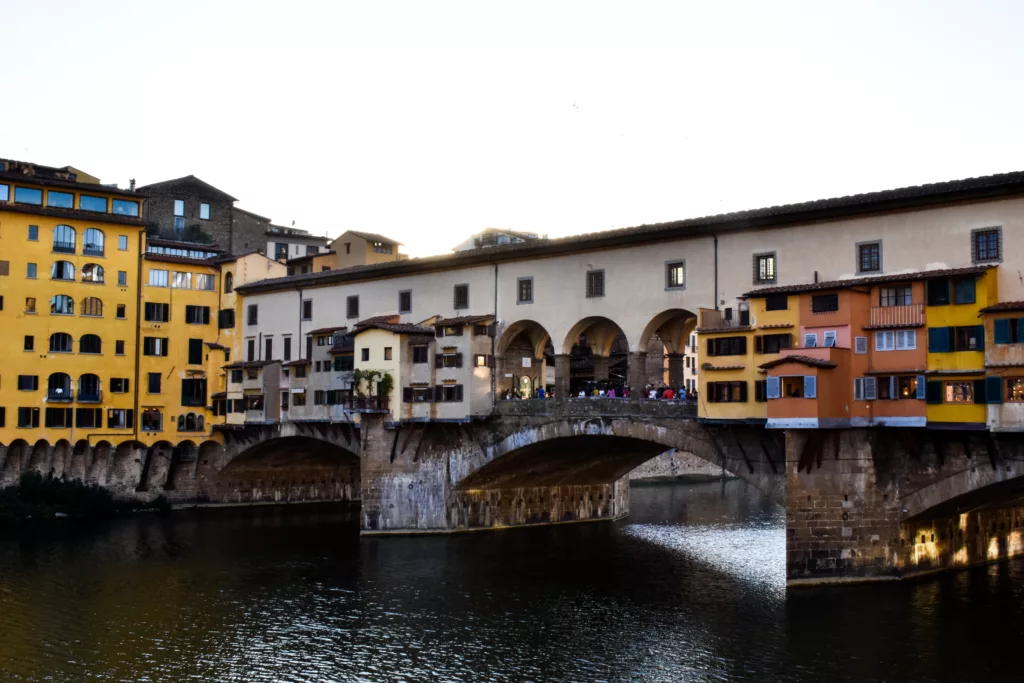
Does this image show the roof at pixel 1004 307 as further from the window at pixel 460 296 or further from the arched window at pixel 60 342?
the arched window at pixel 60 342

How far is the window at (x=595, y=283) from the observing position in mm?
53594

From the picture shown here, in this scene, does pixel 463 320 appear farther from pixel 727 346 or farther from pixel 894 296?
pixel 894 296

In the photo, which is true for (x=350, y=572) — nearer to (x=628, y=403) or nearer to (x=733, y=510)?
(x=628, y=403)

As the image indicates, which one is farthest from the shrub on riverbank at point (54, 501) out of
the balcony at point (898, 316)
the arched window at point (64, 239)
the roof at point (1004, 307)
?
the roof at point (1004, 307)

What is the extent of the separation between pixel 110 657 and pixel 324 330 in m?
33.6

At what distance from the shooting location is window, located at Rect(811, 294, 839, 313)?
42.7 metres

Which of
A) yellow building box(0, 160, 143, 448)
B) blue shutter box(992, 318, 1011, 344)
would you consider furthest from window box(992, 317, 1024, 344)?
yellow building box(0, 160, 143, 448)

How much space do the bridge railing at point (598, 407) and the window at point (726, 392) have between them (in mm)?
1833

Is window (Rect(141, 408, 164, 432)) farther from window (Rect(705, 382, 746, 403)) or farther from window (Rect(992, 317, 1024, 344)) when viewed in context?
window (Rect(992, 317, 1024, 344))

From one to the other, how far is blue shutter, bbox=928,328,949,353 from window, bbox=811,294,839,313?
3669 millimetres

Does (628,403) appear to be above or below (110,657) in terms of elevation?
above

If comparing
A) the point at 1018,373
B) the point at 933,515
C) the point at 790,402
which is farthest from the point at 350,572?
the point at 1018,373

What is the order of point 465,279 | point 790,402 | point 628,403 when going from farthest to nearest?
point 465,279 → point 628,403 → point 790,402

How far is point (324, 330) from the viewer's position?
67562 millimetres
